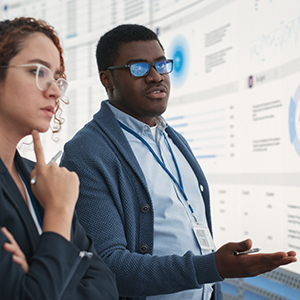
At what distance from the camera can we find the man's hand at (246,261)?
107cm

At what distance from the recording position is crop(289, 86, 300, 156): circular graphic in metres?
1.96

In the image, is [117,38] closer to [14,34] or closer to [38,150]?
[14,34]

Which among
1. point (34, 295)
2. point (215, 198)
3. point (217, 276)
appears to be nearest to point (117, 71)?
point (217, 276)

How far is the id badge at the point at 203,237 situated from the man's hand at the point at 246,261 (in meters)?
0.26

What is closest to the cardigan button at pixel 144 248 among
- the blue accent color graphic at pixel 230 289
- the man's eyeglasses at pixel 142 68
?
the man's eyeglasses at pixel 142 68

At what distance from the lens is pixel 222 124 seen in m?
2.55

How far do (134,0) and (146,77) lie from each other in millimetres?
2061

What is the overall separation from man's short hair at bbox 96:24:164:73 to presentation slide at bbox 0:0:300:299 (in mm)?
874

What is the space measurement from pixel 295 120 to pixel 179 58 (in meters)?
1.24

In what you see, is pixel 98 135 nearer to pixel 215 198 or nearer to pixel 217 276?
pixel 217 276

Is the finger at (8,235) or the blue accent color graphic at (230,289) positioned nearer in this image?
the finger at (8,235)

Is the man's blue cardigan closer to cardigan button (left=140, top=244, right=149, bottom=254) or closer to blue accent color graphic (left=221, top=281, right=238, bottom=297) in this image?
cardigan button (left=140, top=244, right=149, bottom=254)

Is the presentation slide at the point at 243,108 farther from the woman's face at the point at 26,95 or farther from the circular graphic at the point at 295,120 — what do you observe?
the woman's face at the point at 26,95

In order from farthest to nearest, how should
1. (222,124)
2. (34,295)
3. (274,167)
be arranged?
(222,124), (274,167), (34,295)
